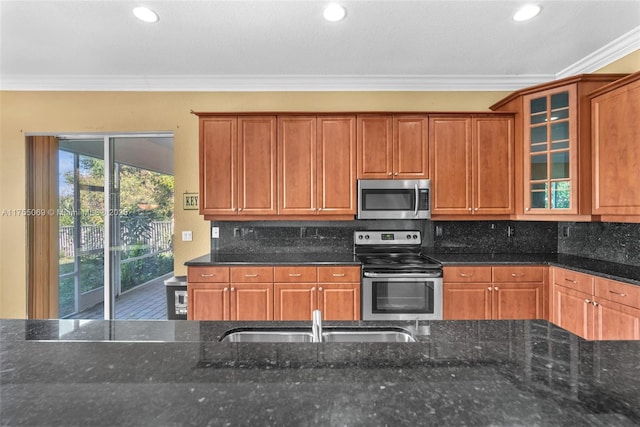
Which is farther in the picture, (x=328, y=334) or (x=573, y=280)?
(x=573, y=280)

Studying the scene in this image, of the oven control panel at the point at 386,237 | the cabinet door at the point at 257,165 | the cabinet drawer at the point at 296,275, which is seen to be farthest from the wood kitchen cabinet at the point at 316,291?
the cabinet door at the point at 257,165

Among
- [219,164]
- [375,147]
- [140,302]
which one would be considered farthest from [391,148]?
[140,302]

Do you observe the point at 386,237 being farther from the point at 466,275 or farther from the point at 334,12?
the point at 334,12

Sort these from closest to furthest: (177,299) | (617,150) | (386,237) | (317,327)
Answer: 1. (317,327)
2. (617,150)
3. (177,299)
4. (386,237)

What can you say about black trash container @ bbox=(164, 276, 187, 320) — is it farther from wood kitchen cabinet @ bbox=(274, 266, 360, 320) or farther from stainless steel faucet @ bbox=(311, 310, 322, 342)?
stainless steel faucet @ bbox=(311, 310, 322, 342)

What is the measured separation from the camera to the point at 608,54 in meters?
2.81

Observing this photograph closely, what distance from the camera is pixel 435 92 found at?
3.42 meters

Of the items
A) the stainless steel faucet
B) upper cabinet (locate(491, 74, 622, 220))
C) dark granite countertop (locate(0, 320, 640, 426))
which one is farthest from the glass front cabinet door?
the stainless steel faucet

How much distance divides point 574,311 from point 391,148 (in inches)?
78.5

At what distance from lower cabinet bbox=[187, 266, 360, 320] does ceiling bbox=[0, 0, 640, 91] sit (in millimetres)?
1911

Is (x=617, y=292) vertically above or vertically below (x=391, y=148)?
below

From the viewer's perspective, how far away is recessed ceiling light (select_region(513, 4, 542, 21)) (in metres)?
2.21

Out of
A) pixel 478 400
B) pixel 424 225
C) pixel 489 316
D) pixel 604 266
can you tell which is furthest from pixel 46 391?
pixel 604 266

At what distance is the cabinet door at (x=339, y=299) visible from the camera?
277 cm
